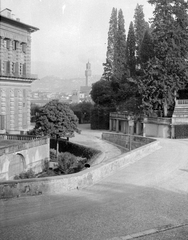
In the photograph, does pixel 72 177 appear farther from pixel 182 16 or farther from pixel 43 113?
pixel 182 16

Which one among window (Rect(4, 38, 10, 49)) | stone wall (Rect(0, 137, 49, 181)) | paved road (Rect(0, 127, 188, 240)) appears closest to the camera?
paved road (Rect(0, 127, 188, 240))

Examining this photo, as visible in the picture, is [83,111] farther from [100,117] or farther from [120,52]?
[120,52]

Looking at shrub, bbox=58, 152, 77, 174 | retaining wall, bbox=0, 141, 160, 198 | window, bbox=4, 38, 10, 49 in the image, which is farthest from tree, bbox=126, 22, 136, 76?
retaining wall, bbox=0, 141, 160, 198

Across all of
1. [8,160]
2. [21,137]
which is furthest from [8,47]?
[8,160]

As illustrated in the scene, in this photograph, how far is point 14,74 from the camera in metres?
38.4

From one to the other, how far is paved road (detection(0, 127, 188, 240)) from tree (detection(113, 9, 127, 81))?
123 ft

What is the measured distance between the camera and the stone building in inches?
1442

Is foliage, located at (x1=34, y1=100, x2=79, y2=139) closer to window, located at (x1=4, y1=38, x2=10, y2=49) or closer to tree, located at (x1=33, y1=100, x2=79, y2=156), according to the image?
tree, located at (x1=33, y1=100, x2=79, y2=156)

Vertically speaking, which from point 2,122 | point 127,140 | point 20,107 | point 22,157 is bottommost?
point 22,157

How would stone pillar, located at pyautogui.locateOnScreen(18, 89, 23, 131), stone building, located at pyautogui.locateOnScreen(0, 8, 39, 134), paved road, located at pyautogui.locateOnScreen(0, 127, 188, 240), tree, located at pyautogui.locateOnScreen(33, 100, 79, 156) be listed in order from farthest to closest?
stone pillar, located at pyautogui.locateOnScreen(18, 89, 23, 131)
stone building, located at pyautogui.locateOnScreen(0, 8, 39, 134)
tree, located at pyautogui.locateOnScreen(33, 100, 79, 156)
paved road, located at pyautogui.locateOnScreen(0, 127, 188, 240)

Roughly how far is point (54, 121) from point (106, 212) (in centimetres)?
2402

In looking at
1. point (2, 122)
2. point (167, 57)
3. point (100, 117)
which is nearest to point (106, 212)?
point (2, 122)

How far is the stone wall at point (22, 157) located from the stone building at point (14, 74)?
10.0 meters

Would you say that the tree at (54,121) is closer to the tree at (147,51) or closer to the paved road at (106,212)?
the tree at (147,51)
